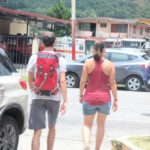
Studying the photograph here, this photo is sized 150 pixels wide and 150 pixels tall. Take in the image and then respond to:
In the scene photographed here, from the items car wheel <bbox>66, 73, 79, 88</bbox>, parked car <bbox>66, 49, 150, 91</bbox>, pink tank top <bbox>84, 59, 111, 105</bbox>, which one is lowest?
car wheel <bbox>66, 73, 79, 88</bbox>

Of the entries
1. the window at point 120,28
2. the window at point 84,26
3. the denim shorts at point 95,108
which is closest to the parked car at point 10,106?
the denim shorts at point 95,108

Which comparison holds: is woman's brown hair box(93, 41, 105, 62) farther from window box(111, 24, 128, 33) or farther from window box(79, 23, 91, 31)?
window box(79, 23, 91, 31)

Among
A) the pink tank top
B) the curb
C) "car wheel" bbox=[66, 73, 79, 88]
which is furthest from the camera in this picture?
"car wheel" bbox=[66, 73, 79, 88]

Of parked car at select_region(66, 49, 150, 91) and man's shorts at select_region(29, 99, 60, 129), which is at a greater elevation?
man's shorts at select_region(29, 99, 60, 129)

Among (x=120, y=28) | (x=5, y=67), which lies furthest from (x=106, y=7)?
(x=5, y=67)

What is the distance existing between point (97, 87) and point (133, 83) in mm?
11386

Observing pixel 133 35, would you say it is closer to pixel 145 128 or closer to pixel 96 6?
pixel 96 6

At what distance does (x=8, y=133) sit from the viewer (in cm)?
545

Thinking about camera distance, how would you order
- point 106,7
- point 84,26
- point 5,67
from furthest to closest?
point 106,7 < point 84,26 < point 5,67

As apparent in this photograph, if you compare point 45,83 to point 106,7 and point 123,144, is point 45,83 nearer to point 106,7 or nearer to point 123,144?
point 123,144

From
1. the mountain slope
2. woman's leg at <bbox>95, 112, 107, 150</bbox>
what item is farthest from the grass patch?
the mountain slope

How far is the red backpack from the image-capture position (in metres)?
5.47

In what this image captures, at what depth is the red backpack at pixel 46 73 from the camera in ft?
17.9

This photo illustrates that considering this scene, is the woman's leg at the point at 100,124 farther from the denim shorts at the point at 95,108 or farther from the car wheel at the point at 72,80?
the car wheel at the point at 72,80
